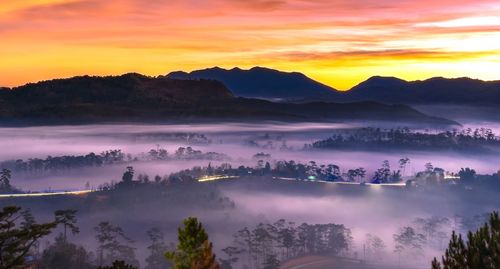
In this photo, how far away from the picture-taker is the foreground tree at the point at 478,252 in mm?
34219

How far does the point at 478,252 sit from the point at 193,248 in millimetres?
16434

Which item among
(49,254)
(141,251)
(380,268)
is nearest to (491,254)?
(49,254)

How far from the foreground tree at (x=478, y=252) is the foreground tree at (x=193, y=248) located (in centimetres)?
1297

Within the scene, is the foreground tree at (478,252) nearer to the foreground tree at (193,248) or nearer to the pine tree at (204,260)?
the pine tree at (204,260)

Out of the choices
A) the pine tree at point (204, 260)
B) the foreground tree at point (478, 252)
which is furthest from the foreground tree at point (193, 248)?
the foreground tree at point (478, 252)

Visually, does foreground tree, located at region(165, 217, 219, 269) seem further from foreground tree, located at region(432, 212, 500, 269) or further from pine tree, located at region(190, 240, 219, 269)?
foreground tree, located at region(432, 212, 500, 269)

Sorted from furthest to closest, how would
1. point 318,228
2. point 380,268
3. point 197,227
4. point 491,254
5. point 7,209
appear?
point 318,228 → point 380,268 → point 197,227 → point 491,254 → point 7,209

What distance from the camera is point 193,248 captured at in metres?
36.2

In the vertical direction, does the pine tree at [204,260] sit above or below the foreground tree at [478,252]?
below

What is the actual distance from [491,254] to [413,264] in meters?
156

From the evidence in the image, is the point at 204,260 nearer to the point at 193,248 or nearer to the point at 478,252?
the point at 193,248

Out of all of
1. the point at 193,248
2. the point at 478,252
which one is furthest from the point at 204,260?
the point at 478,252

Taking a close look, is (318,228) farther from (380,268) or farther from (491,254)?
(491,254)

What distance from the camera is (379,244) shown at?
7849 inches
